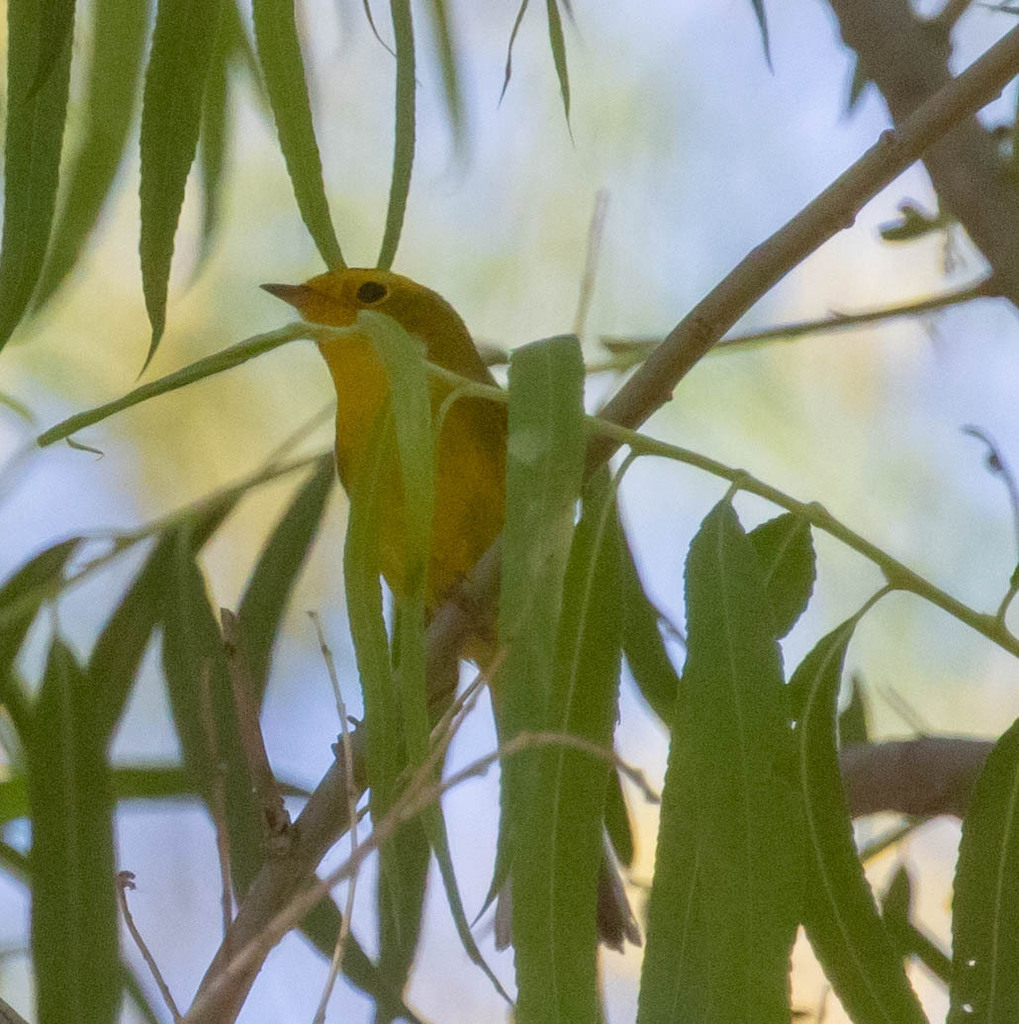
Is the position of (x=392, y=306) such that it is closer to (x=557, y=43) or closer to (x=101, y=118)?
(x=101, y=118)

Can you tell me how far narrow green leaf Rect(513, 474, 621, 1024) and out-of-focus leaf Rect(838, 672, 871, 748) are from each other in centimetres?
108

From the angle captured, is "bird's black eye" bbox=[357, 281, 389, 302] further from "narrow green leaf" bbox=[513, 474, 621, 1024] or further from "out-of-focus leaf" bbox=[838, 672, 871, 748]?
"narrow green leaf" bbox=[513, 474, 621, 1024]

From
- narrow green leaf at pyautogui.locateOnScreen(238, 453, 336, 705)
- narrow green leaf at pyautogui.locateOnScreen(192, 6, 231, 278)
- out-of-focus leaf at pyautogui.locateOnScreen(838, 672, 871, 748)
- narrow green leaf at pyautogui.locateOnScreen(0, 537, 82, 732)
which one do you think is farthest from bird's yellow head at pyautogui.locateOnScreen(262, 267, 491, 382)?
narrow green leaf at pyautogui.locateOnScreen(0, 537, 82, 732)

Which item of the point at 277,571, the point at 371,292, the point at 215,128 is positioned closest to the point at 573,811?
the point at 277,571

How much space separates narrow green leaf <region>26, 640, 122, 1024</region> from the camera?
1.55 meters

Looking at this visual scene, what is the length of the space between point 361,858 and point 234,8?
5.13 feet

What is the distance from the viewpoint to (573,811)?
1375mm

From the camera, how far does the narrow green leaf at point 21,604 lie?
1.95 meters

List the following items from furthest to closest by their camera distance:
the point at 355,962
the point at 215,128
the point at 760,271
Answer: the point at 215,128
the point at 355,962
the point at 760,271

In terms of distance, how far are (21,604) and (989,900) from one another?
116cm

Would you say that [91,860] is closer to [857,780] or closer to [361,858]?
[361,858]

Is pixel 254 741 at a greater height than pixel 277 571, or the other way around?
pixel 277 571

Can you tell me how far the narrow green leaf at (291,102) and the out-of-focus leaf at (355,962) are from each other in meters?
0.74

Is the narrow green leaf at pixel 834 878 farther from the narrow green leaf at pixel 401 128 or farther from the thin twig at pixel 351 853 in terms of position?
the narrow green leaf at pixel 401 128
